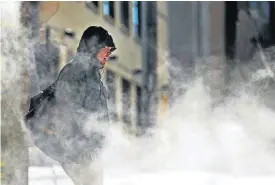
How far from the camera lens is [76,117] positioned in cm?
261

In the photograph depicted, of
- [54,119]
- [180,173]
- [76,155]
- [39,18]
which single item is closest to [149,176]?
[180,173]

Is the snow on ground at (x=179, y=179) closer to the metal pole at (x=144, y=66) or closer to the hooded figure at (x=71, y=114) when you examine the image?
the hooded figure at (x=71, y=114)

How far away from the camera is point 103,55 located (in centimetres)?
271

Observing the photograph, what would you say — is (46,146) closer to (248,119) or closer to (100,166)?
(100,166)

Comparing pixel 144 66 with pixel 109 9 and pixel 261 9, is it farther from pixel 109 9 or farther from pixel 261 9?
pixel 261 9

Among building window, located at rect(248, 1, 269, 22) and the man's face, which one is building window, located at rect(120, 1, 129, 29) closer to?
the man's face

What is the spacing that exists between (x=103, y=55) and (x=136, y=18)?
1.45 ft

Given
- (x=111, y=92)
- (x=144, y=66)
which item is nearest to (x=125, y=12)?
(x=144, y=66)

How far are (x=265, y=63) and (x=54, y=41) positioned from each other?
4.31ft

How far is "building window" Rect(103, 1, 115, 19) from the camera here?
3.00 m

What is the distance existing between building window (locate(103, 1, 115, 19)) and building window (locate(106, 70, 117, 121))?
1.29 feet

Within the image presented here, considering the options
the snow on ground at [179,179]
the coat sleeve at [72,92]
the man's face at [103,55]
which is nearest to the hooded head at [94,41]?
the man's face at [103,55]

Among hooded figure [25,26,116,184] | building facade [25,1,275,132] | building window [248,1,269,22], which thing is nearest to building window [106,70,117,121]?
building facade [25,1,275,132]

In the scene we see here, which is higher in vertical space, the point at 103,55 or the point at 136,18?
the point at 136,18
